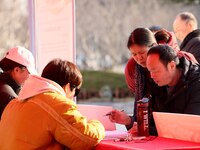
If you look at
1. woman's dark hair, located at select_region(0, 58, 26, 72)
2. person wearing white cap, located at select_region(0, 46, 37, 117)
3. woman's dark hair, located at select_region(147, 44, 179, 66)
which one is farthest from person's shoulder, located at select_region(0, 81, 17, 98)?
woman's dark hair, located at select_region(147, 44, 179, 66)

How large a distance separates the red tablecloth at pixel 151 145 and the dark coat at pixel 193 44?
206 cm

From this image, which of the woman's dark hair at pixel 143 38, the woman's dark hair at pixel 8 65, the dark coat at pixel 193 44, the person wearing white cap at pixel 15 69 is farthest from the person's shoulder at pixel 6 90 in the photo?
the dark coat at pixel 193 44

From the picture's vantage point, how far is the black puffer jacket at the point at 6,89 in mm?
3654

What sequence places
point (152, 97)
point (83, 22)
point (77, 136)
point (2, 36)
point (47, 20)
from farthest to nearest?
1. point (83, 22)
2. point (2, 36)
3. point (47, 20)
4. point (152, 97)
5. point (77, 136)

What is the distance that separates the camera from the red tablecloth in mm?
2741

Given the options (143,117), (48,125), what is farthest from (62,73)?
(143,117)

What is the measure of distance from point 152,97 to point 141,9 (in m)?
5.36

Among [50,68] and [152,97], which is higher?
[50,68]

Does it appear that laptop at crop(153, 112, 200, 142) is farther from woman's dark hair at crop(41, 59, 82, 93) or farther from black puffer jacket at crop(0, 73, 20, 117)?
black puffer jacket at crop(0, 73, 20, 117)

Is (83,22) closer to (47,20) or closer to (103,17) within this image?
(103,17)

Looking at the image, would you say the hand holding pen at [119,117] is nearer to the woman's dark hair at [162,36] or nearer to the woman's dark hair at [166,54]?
the woman's dark hair at [166,54]

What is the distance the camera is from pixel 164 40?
3789 millimetres

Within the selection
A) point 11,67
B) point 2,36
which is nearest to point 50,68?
point 11,67

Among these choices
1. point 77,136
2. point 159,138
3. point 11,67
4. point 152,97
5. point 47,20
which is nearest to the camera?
point 77,136
